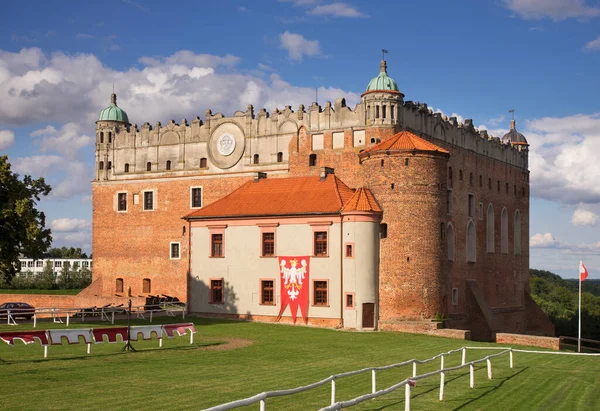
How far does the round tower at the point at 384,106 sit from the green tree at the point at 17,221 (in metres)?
21.6

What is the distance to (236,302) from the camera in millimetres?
47250

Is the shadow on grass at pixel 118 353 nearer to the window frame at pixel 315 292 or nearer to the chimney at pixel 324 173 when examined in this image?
the window frame at pixel 315 292

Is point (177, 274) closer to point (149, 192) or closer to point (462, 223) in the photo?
point (149, 192)

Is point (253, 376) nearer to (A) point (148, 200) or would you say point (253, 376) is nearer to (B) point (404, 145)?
(B) point (404, 145)

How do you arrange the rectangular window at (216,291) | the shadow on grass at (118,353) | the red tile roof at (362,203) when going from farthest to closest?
the rectangular window at (216,291) < the red tile roof at (362,203) < the shadow on grass at (118,353)

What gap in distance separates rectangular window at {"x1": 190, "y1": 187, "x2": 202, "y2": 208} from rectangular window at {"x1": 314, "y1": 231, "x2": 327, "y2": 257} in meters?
13.7

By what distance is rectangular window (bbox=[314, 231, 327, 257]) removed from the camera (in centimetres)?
4462

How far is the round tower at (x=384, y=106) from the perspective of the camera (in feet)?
159

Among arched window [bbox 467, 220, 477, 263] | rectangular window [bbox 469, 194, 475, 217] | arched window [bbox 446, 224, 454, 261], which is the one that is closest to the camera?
arched window [bbox 446, 224, 454, 261]

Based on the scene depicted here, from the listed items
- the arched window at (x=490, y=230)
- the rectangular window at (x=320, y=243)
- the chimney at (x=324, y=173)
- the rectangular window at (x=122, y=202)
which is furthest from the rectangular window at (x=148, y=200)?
the arched window at (x=490, y=230)

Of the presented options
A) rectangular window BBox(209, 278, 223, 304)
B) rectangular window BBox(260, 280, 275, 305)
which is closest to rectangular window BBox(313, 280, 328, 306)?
rectangular window BBox(260, 280, 275, 305)

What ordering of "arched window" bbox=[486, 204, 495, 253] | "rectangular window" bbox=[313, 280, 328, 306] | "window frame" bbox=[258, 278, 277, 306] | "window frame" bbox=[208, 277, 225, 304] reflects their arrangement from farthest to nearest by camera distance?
"arched window" bbox=[486, 204, 495, 253] → "window frame" bbox=[208, 277, 225, 304] → "window frame" bbox=[258, 278, 277, 306] → "rectangular window" bbox=[313, 280, 328, 306]

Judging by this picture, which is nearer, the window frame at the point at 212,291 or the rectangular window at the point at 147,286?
the window frame at the point at 212,291

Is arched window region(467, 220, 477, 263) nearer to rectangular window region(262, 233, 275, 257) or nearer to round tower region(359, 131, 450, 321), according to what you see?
round tower region(359, 131, 450, 321)
